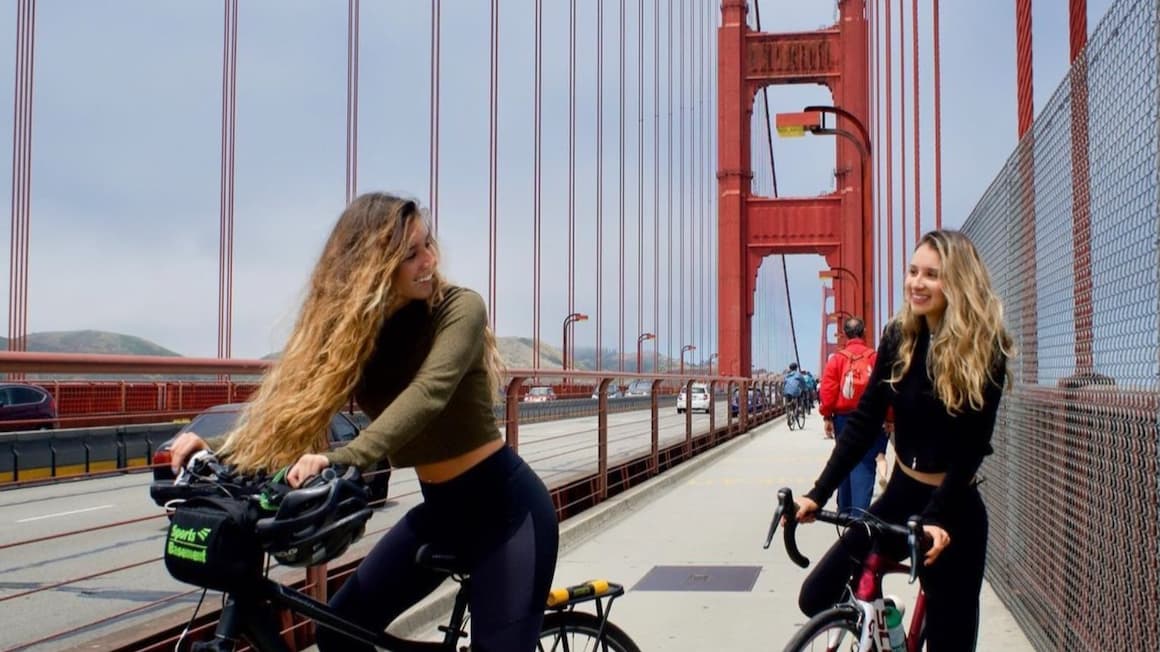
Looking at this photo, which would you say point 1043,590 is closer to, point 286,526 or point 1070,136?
point 1070,136

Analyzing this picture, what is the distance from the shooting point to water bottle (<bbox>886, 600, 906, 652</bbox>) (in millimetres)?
2775

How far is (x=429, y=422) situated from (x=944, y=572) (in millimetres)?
1320

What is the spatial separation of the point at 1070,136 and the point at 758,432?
21.0m

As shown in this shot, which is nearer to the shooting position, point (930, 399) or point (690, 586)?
point (930, 399)

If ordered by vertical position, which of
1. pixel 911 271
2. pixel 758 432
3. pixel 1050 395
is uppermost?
pixel 911 271

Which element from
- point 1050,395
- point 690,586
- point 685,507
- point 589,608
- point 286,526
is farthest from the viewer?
point 685,507

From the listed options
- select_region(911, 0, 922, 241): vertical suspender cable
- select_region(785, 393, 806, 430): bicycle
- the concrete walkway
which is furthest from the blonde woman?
select_region(785, 393, 806, 430): bicycle

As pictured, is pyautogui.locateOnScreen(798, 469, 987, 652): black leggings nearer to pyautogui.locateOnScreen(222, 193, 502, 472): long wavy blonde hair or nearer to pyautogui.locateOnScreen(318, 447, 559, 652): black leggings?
pyautogui.locateOnScreen(318, 447, 559, 652): black leggings

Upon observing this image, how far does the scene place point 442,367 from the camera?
2180 millimetres

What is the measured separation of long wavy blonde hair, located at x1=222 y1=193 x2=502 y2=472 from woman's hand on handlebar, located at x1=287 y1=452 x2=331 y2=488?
187 mm

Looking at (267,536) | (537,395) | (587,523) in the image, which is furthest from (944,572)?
(537,395)

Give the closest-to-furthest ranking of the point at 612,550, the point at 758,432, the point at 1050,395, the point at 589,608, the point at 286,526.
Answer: the point at 286,526 → the point at 1050,395 → the point at 589,608 → the point at 612,550 → the point at 758,432

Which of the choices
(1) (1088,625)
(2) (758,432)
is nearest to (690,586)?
(1) (1088,625)

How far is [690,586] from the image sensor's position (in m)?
6.38
